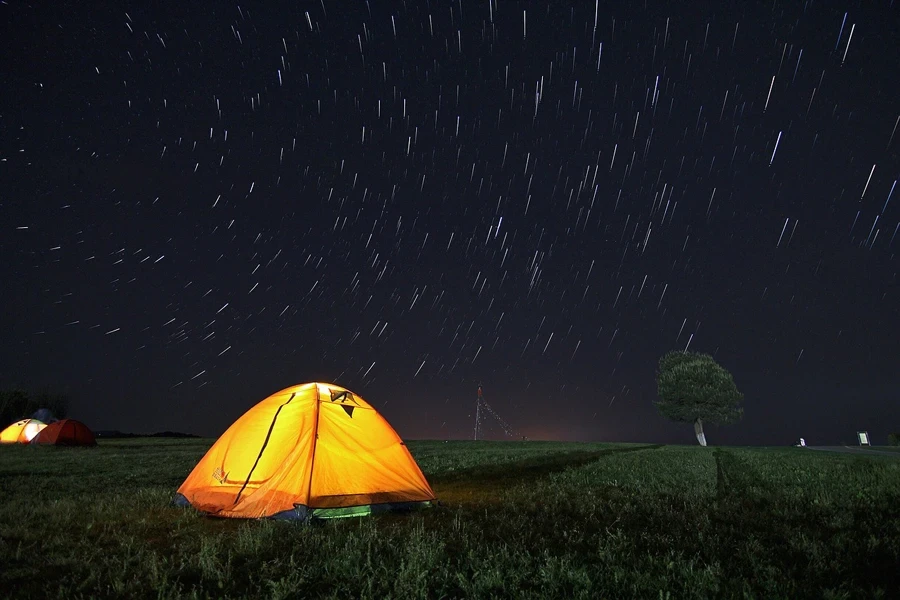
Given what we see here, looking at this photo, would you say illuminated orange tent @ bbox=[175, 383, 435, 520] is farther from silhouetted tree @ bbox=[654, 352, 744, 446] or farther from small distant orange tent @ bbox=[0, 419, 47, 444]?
silhouetted tree @ bbox=[654, 352, 744, 446]

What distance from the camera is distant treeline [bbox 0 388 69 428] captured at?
230 ft

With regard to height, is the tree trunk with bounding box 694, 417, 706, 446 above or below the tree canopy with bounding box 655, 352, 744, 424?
below

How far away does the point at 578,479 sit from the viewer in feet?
44.3

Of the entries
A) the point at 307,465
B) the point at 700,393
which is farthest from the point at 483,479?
the point at 700,393

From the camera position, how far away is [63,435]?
34500 millimetres

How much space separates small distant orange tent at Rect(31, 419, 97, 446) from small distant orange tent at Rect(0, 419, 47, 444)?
4.88 meters

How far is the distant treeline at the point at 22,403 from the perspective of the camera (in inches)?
2758

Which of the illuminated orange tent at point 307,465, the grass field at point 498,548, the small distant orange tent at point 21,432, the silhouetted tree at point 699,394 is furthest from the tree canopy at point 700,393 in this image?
the small distant orange tent at point 21,432

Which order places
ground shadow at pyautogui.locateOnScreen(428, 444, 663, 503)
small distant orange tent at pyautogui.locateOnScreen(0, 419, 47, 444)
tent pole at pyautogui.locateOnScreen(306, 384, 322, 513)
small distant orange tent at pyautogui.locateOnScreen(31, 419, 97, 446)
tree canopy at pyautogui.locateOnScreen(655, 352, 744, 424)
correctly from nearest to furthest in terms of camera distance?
tent pole at pyautogui.locateOnScreen(306, 384, 322, 513)
ground shadow at pyautogui.locateOnScreen(428, 444, 663, 503)
small distant orange tent at pyautogui.locateOnScreen(31, 419, 97, 446)
small distant orange tent at pyautogui.locateOnScreen(0, 419, 47, 444)
tree canopy at pyautogui.locateOnScreen(655, 352, 744, 424)

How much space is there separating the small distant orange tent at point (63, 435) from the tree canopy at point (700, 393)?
5667 cm

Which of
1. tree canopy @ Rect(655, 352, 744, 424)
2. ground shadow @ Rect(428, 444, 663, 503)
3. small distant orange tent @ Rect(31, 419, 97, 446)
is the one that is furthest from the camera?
tree canopy @ Rect(655, 352, 744, 424)

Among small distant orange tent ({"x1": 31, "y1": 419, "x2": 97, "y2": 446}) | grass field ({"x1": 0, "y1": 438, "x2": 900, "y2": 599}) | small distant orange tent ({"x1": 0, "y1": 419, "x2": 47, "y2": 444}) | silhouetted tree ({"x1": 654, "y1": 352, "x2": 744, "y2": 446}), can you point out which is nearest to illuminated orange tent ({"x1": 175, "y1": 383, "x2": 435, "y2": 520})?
grass field ({"x1": 0, "y1": 438, "x2": 900, "y2": 599})

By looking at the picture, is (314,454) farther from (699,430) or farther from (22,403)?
(22,403)

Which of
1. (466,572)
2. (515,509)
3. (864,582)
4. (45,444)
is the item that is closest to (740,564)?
(864,582)
